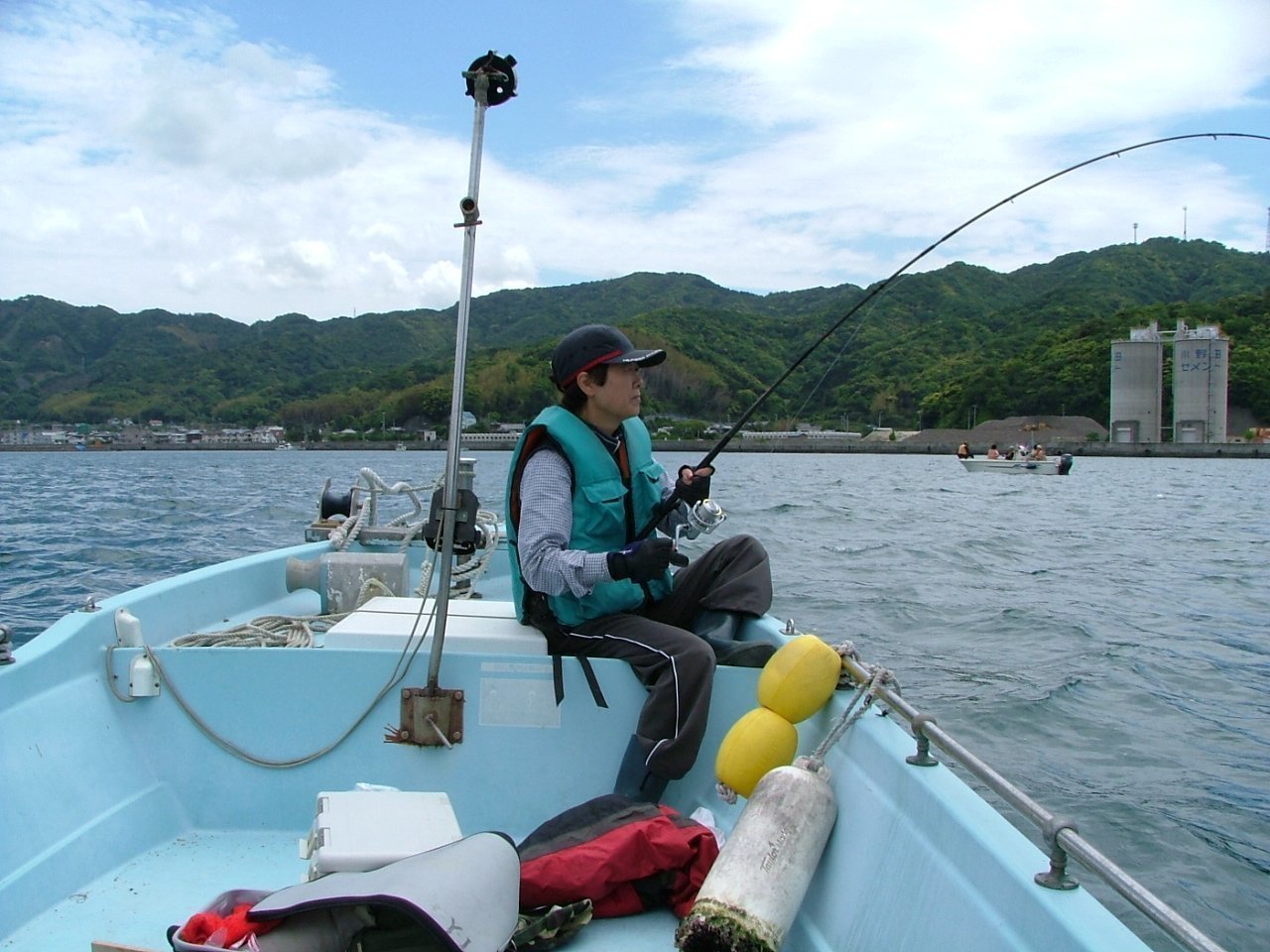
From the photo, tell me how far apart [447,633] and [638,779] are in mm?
772

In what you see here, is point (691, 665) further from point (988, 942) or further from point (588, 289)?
point (588, 289)

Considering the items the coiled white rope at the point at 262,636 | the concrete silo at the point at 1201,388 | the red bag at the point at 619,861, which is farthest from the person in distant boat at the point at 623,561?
the concrete silo at the point at 1201,388

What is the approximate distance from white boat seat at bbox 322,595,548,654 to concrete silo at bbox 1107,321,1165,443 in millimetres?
99289

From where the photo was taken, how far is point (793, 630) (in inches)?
135

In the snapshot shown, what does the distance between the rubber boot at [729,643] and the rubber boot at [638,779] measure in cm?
41

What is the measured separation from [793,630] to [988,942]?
1823 mm

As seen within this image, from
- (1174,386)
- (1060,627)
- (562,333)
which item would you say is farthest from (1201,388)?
(1060,627)

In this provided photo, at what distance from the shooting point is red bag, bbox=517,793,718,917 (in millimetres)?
2387

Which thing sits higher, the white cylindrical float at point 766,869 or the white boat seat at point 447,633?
the white boat seat at point 447,633

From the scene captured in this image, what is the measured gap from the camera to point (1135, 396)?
9431 centimetres

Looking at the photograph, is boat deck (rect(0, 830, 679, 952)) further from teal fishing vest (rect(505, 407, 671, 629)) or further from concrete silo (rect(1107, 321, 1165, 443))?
concrete silo (rect(1107, 321, 1165, 443))

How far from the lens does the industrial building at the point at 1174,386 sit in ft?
286

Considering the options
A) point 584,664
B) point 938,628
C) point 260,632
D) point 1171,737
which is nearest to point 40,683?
point 260,632

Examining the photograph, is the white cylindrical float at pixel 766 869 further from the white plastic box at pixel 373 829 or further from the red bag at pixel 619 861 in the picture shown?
the white plastic box at pixel 373 829
